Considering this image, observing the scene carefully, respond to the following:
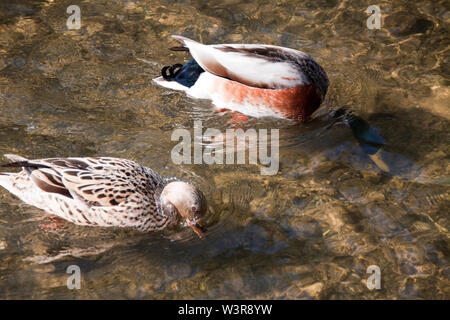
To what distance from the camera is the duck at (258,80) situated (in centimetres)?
676

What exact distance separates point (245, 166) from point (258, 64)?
1338 millimetres

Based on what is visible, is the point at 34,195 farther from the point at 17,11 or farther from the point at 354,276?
the point at 17,11

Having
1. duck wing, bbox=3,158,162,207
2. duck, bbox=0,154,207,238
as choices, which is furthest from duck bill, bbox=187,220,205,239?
duck wing, bbox=3,158,162,207

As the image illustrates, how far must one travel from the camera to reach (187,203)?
5.25 meters

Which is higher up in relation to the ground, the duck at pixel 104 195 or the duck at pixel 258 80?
the duck at pixel 258 80

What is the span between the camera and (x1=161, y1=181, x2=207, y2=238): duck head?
5231mm

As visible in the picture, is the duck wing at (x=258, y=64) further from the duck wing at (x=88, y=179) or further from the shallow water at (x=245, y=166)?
the duck wing at (x=88, y=179)

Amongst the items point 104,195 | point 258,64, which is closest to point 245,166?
point 258,64

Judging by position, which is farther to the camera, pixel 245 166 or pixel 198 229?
pixel 245 166

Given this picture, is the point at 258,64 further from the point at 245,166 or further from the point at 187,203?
the point at 187,203

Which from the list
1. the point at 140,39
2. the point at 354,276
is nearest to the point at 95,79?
the point at 140,39

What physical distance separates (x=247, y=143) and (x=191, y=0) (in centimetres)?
307

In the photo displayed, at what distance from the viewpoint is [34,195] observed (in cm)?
550

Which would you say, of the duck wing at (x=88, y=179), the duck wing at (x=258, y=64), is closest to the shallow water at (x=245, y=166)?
the duck wing at (x=88, y=179)
